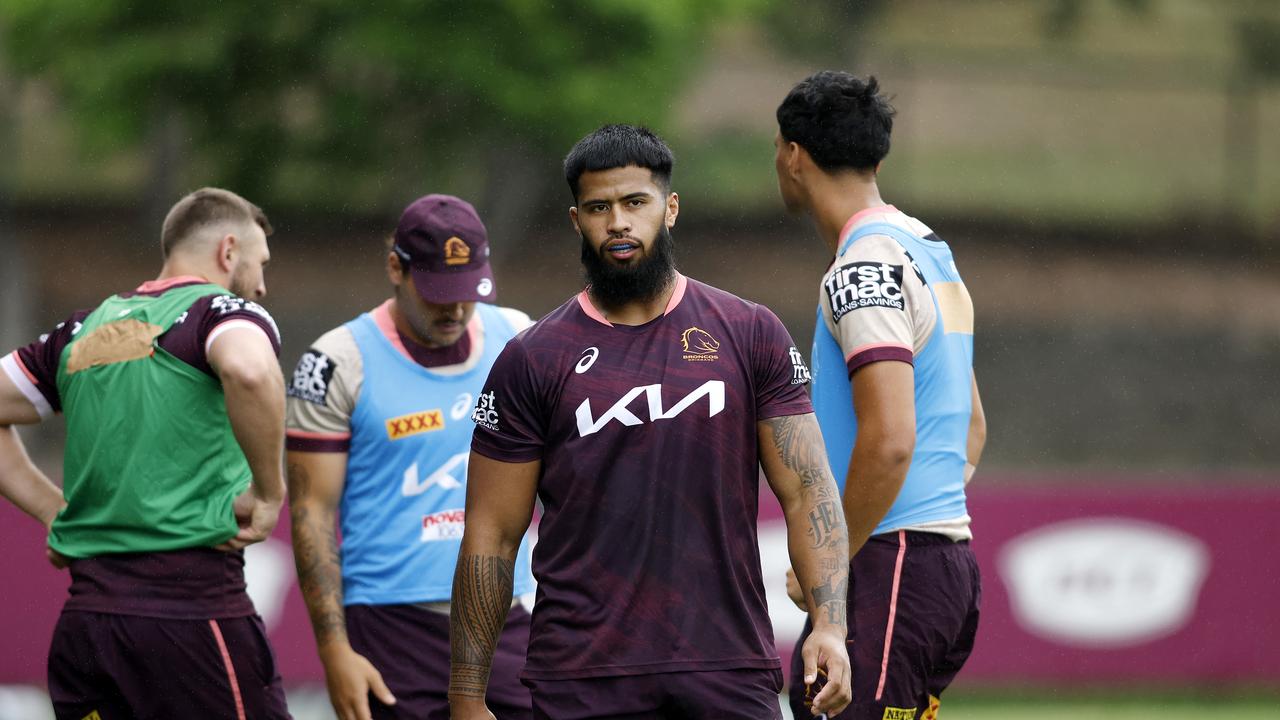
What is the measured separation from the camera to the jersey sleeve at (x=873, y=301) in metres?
4.60

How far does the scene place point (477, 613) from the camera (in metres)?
4.16

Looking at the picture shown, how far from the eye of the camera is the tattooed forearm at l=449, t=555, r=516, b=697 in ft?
13.6

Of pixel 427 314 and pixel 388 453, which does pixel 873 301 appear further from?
pixel 388 453

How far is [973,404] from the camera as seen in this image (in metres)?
5.25

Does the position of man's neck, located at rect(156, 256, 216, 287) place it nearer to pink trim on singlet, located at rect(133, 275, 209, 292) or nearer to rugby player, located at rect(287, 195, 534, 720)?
pink trim on singlet, located at rect(133, 275, 209, 292)

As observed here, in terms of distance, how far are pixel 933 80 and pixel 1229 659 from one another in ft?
62.3

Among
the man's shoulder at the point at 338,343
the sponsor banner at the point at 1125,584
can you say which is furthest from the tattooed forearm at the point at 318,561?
the sponsor banner at the point at 1125,584

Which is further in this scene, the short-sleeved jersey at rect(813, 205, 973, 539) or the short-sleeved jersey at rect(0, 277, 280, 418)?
the short-sleeved jersey at rect(0, 277, 280, 418)

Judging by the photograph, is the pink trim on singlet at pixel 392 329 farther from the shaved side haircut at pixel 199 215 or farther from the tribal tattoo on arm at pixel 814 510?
the tribal tattoo on arm at pixel 814 510

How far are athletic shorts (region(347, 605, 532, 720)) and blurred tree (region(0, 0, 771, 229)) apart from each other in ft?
50.4

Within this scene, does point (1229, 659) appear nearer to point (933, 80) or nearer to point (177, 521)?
point (177, 521)

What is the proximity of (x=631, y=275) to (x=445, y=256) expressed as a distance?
1.59 meters

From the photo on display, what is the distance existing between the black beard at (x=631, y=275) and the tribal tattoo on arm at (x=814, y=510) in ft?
1.56

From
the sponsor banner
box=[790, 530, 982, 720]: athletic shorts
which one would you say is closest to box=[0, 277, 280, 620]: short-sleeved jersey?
box=[790, 530, 982, 720]: athletic shorts
